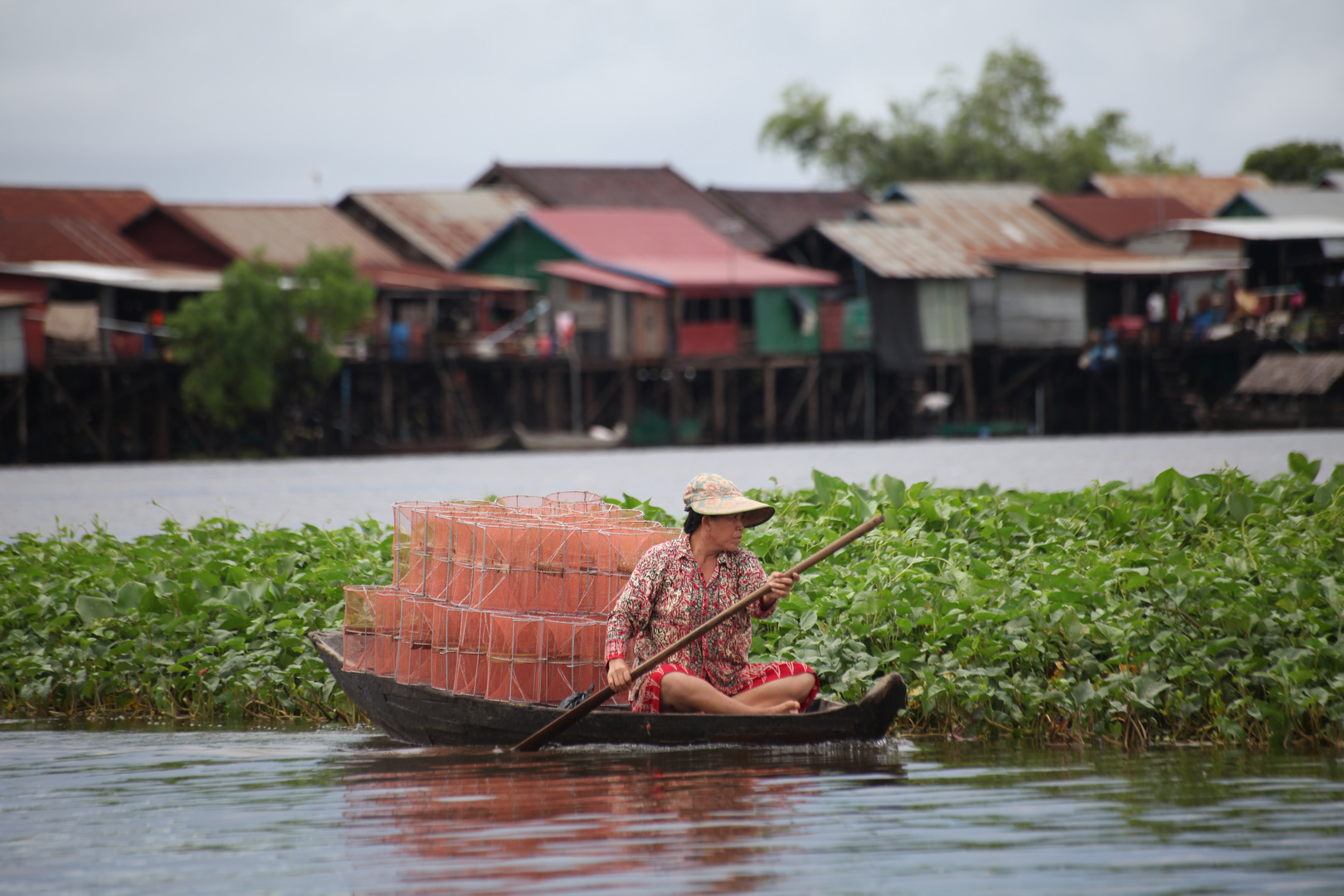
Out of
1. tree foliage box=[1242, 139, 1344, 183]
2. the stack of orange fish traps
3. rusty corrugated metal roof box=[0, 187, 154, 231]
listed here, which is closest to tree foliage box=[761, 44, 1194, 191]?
tree foliage box=[1242, 139, 1344, 183]

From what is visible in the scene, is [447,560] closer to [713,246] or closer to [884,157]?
[713,246]

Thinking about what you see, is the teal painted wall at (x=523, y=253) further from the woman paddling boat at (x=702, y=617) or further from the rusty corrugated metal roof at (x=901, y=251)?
the woman paddling boat at (x=702, y=617)

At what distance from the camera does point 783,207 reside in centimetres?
4362

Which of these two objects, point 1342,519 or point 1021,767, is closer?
point 1021,767

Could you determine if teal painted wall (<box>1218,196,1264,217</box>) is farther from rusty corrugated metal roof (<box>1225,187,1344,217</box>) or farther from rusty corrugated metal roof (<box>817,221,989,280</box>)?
rusty corrugated metal roof (<box>817,221,989,280</box>)

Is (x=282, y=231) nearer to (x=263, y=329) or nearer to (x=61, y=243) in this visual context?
(x=61, y=243)

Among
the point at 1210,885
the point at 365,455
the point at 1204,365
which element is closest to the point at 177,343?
the point at 365,455

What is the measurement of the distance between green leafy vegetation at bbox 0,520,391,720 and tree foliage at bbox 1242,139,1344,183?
4739cm

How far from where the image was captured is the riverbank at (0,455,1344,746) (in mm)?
6215

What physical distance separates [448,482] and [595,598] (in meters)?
19.3

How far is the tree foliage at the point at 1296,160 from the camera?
50125 mm

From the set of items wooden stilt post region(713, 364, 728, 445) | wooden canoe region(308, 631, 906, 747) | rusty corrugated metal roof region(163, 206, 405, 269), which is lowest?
wooden canoe region(308, 631, 906, 747)

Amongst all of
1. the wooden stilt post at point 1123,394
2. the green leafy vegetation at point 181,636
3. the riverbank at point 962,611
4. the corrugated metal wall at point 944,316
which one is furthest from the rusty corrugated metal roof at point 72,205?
the green leafy vegetation at point 181,636

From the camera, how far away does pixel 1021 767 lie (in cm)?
586
